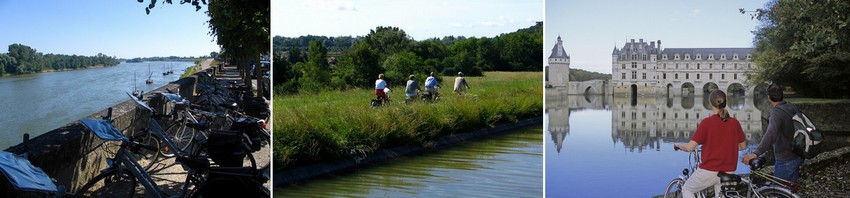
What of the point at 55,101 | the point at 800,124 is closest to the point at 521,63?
the point at 800,124

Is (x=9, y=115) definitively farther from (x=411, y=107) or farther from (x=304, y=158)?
(x=411, y=107)

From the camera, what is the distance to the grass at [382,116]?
5.02 meters

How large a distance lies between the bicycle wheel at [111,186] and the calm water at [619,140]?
2.57 m

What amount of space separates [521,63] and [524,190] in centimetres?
93

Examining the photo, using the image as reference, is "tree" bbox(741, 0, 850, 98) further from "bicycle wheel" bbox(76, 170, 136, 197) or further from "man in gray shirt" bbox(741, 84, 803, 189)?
"bicycle wheel" bbox(76, 170, 136, 197)

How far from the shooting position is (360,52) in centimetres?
476

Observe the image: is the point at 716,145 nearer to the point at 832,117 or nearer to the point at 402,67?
the point at 832,117

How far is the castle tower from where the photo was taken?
4.82 m

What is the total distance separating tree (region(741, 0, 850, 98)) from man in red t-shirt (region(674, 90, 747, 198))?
1.04 meters

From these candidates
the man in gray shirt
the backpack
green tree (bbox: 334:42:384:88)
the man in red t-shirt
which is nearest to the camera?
the man in red t-shirt

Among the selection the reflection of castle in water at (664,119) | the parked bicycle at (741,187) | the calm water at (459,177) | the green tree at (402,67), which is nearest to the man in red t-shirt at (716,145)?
the parked bicycle at (741,187)

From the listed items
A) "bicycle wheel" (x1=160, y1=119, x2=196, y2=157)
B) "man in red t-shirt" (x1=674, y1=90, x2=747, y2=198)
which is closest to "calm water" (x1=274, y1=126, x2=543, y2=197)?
"bicycle wheel" (x1=160, y1=119, x2=196, y2=157)

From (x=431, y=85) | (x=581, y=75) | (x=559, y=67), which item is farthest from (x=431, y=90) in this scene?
(x=581, y=75)

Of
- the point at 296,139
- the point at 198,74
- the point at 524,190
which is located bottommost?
the point at 524,190
